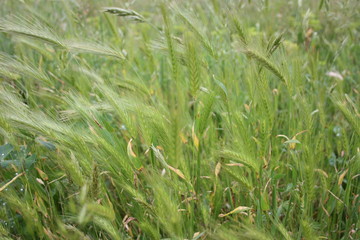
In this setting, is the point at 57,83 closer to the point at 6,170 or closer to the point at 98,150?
the point at 6,170

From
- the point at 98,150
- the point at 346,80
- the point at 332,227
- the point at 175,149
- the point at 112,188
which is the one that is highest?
the point at 175,149

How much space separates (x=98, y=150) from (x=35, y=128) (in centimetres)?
19

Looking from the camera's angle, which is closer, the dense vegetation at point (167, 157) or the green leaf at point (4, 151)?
the dense vegetation at point (167, 157)

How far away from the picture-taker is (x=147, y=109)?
1086 millimetres

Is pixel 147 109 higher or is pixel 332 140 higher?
pixel 147 109

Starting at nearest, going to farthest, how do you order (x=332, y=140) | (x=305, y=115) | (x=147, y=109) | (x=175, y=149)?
(x=175, y=149) → (x=147, y=109) → (x=305, y=115) → (x=332, y=140)

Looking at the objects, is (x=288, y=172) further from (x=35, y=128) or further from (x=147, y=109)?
(x=35, y=128)

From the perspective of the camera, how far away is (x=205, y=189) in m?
1.36

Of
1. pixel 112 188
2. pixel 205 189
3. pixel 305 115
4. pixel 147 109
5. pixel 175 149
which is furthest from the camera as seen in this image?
→ pixel 112 188

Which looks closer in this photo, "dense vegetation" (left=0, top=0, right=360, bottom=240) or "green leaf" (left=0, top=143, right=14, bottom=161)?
"dense vegetation" (left=0, top=0, right=360, bottom=240)

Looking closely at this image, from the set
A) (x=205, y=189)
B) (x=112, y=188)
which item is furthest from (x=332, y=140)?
(x=112, y=188)

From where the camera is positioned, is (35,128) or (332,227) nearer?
(35,128)

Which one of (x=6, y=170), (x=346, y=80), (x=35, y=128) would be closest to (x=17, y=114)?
(x=35, y=128)

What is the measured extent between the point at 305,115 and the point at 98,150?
2.26ft
